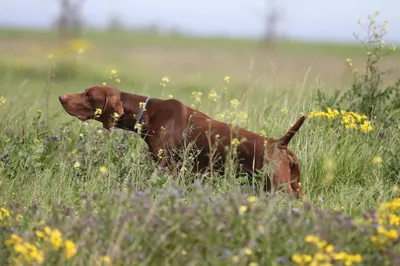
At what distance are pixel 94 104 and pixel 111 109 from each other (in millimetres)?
158

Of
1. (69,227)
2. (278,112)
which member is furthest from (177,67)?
(69,227)

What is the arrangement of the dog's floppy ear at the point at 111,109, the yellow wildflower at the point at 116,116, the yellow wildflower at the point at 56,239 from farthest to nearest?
the dog's floppy ear at the point at 111,109, the yellow wildflower at the point at 116,116, the yellow wildflower at the point at 56,239

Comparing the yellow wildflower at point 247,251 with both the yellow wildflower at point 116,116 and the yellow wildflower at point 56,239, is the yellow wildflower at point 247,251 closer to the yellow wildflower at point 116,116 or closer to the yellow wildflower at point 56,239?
the yellow wildflower at point 56,239

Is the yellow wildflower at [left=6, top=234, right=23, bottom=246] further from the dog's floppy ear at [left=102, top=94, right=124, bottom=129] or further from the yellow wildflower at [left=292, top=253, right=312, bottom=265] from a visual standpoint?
the dog's floppy ear at [left=102, top=94, right=124, bottom=129]

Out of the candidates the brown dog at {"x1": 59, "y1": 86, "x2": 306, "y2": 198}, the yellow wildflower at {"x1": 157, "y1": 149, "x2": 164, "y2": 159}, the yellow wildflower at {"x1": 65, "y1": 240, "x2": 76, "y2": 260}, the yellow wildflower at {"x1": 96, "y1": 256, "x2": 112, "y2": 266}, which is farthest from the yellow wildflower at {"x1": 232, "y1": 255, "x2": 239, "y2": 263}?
the yellow wildflower at {"x1": 157, "y1": 149, "x2": 164, "y2": 159}

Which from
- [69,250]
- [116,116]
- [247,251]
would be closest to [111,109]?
[116,116]

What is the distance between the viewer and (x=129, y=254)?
3.58 m

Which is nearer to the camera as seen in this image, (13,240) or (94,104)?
(13,240)

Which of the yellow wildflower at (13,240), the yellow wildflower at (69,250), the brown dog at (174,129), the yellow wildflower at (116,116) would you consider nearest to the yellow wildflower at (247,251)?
the yellow wildflower at (69,250)

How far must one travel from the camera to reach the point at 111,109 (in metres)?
5.51

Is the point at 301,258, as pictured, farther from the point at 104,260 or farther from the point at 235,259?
the point at 104,260

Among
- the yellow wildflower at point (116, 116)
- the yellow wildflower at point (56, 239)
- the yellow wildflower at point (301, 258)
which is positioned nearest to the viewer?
the yellow wildflower at point (301, 258)

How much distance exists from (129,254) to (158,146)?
1969 millimetres

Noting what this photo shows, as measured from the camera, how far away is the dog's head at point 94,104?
5504mm
